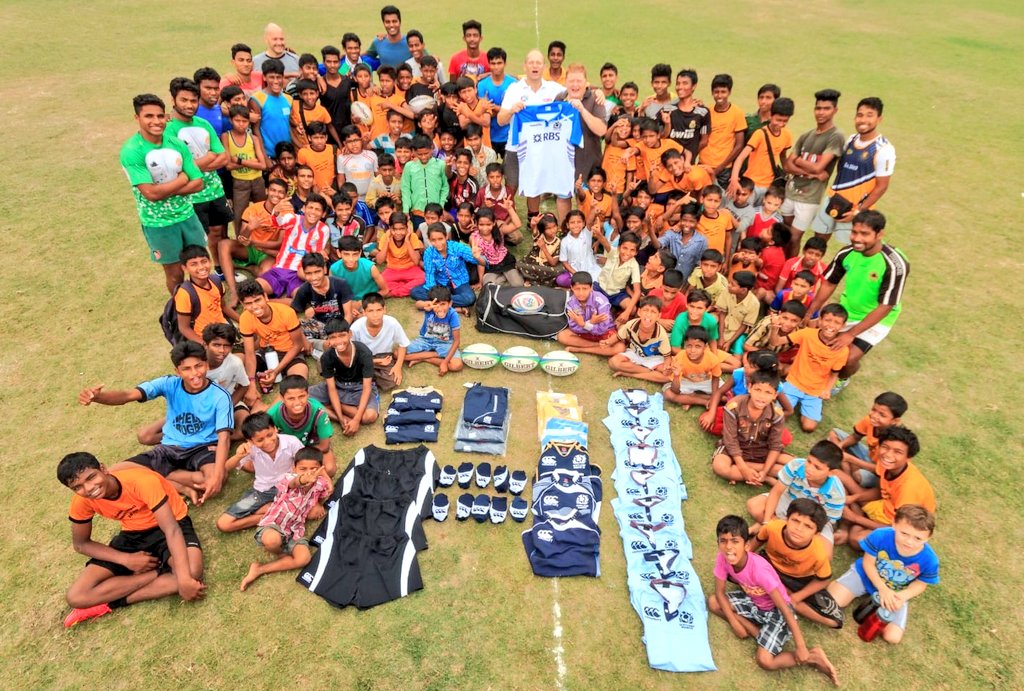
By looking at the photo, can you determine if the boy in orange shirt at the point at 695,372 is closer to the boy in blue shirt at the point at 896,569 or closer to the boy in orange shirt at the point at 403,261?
A: the boy in blue shirt at the point at 896,569

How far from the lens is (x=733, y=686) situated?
4234 mm

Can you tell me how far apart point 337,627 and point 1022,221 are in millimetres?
12689

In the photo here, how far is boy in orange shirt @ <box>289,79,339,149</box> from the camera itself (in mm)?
9250

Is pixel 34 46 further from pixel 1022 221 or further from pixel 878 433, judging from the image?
pixel 1022 221

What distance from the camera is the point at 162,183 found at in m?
6.81

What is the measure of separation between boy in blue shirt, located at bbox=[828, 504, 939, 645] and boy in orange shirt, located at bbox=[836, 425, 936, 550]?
0.42m

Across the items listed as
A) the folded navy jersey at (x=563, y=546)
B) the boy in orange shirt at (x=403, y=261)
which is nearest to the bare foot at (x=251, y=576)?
the folded navy jersey at (x=563, y=546)

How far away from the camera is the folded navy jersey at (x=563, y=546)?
16.3 feet

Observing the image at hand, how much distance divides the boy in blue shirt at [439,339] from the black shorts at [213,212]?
3.53 m

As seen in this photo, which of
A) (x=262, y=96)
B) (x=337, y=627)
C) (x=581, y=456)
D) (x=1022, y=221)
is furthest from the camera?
(x=1022, y=221)

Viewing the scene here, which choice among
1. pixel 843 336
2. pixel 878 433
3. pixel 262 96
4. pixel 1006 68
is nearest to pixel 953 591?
pixel 878 433

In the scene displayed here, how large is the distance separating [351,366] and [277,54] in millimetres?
7322

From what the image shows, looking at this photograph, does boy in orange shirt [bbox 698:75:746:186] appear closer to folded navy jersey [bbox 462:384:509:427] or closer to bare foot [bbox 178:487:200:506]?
folded navy jersey [bbox 462:384:509:427]

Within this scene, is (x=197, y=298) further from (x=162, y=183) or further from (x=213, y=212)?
(x=213, y=212)
